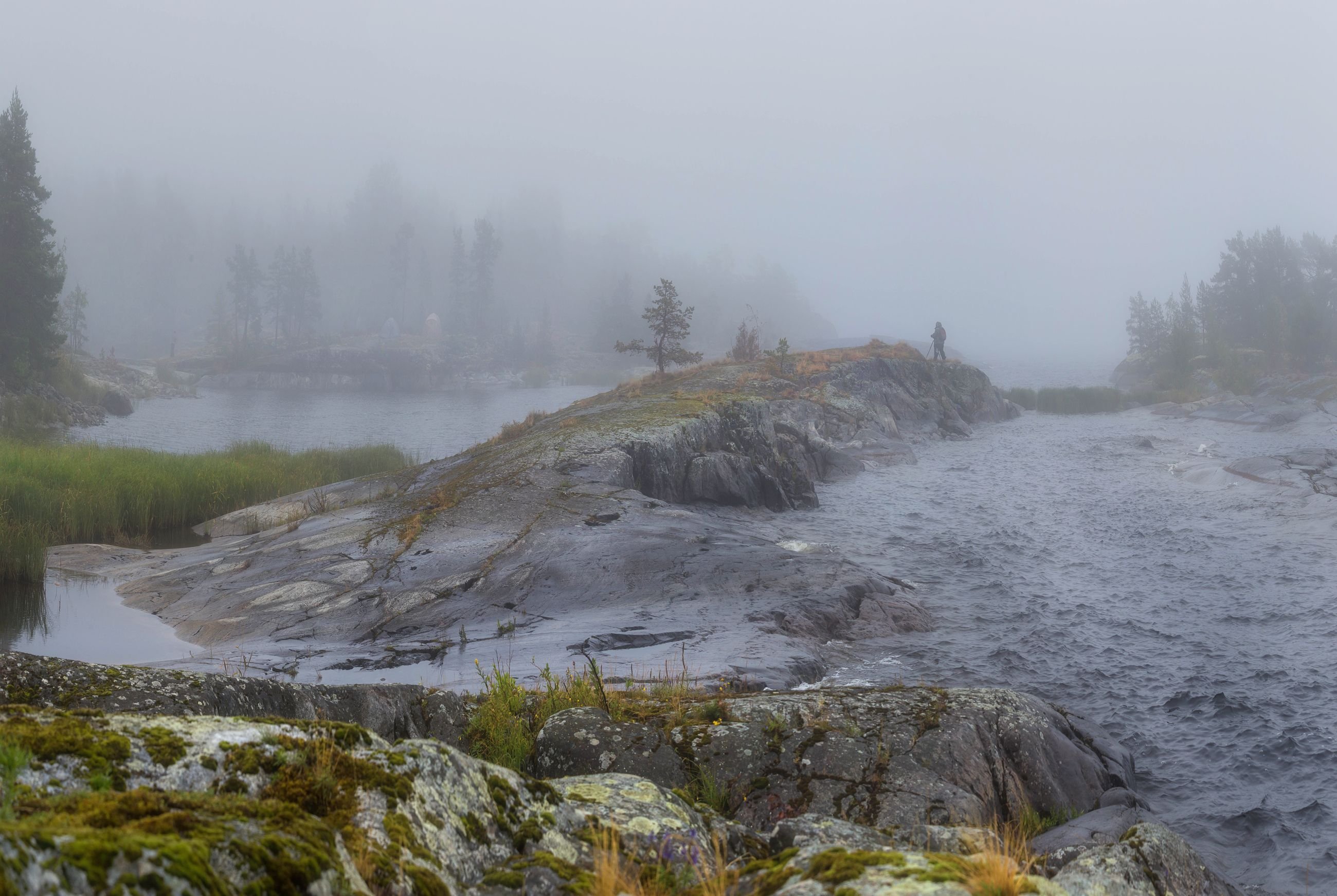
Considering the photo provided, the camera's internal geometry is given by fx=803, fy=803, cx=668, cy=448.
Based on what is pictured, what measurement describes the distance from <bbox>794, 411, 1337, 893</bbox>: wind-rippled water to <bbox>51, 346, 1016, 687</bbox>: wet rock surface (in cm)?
194

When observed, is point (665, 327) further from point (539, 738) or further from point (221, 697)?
Answer: point (221, 697)

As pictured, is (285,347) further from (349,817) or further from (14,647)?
(349,817)

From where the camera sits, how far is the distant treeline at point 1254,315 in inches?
2776

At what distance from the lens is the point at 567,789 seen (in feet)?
17.2

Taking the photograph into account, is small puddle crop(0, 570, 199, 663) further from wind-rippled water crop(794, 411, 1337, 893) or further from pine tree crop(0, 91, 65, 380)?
pine tree crop(0, 91, 65, 380)

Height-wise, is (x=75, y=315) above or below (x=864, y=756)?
above

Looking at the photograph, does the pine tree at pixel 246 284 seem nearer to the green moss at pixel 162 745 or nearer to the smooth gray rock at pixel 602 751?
the smooth gray rock at pixel 602 751

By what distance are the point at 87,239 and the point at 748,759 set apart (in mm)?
210965

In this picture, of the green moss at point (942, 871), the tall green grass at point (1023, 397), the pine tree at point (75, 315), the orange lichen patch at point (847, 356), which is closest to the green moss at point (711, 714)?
the green moss at point (942, 871)

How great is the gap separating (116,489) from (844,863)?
24785mm

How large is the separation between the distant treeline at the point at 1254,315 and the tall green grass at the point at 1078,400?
9.23m

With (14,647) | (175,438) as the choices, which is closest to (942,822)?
(14,647)

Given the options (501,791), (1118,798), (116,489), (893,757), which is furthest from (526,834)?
(116,489)

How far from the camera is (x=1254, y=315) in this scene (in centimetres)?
8288
